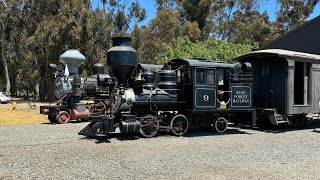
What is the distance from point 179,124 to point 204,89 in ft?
4.82

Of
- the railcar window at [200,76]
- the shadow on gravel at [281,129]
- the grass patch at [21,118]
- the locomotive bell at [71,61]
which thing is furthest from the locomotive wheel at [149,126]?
the grass patch at [21,118]

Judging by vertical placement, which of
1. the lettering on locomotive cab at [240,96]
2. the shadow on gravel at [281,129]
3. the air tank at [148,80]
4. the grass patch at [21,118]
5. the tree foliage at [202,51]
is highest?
the tree foliage at [202,51]

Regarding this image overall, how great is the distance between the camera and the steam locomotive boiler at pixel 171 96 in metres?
11.7

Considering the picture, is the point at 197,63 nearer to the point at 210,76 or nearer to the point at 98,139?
the point at 210,76

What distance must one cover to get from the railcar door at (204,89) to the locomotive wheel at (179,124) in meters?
0.61

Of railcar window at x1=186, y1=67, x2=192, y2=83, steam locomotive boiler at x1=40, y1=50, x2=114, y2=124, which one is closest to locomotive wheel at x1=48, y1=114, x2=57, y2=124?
steam locomotive boiler at x1=40, y1=50, x2=114, y2=124

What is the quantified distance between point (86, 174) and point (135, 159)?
5.48 feet

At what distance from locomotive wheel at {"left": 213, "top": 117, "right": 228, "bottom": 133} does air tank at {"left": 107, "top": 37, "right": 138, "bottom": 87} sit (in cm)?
381

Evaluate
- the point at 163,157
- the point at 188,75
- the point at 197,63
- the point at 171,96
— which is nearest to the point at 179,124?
the point at 171,96

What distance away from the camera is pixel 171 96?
1261 cm

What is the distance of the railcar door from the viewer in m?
12.4

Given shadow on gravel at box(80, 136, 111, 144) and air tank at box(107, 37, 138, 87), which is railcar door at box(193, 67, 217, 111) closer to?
air tank at box(107, 37, 138, 87)

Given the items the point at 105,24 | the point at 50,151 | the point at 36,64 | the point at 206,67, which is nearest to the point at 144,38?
the point at 105,24

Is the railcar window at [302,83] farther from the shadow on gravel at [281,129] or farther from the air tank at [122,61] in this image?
the air tank at [122,61]
